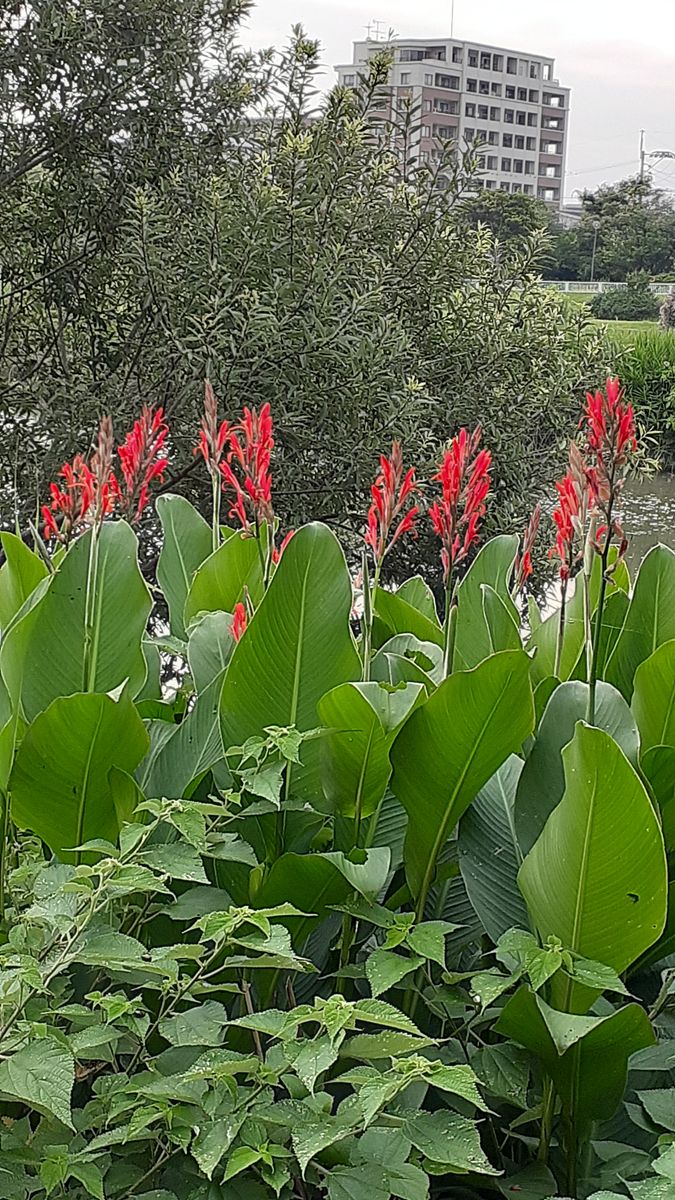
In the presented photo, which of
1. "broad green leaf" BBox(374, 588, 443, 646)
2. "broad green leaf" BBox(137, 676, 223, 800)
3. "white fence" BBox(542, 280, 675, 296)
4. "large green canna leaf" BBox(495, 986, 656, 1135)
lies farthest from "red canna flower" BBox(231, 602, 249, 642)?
"white fence" BBox(542, 280, 675, 296)

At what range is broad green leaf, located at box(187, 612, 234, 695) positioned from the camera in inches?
42.1

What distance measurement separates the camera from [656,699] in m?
0.97

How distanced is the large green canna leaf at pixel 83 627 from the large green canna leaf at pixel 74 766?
2.3 inches

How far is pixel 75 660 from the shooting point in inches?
39.1

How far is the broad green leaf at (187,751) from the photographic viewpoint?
37.6 inches

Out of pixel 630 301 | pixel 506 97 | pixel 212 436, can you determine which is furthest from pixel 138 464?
pixel 630 301

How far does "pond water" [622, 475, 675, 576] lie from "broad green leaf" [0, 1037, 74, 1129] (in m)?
5.68

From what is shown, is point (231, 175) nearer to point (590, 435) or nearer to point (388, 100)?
point (388, 100)

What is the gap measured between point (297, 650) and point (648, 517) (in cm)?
801

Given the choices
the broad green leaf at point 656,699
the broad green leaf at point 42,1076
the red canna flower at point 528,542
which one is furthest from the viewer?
the red canna flower at point 528,542

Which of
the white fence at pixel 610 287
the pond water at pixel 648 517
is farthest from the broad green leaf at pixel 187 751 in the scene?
the white fence at pixel 610 287

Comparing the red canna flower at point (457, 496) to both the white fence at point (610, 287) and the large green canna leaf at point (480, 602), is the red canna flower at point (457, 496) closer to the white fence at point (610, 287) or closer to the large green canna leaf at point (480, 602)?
the large green canna leaf at point (480, 602)

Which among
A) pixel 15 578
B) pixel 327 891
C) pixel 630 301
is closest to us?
pixel 327 891

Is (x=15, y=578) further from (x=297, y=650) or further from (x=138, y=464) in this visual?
(x=297, y=650)
